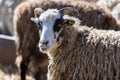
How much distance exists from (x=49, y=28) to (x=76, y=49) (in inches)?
19.7

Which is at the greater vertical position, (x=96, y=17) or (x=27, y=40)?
(x=96, y=17)

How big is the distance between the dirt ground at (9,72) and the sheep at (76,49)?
281 cm

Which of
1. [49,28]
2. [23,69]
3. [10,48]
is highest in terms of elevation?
[49,28]

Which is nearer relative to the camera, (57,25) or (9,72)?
(57,25)

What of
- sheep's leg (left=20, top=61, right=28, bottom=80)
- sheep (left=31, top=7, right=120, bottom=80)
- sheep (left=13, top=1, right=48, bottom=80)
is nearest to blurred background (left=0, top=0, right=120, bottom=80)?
sheep's leg (left=20, top=61, right=28, bottom=80)

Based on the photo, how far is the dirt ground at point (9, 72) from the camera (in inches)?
314

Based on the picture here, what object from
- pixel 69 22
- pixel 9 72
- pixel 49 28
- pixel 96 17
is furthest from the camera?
pixel 9 72

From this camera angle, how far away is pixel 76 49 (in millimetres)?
5160

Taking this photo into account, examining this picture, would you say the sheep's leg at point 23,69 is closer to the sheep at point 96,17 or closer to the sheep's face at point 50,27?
the sheep at point 96,17

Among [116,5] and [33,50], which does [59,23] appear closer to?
[33,50]

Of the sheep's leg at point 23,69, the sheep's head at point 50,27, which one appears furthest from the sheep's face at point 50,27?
the sheep's leg at point 23,69

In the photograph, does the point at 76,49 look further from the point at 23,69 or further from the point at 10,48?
the point at 10,48

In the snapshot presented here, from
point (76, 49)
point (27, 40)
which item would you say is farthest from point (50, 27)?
point (27, 40)

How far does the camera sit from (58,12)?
5.14 m
